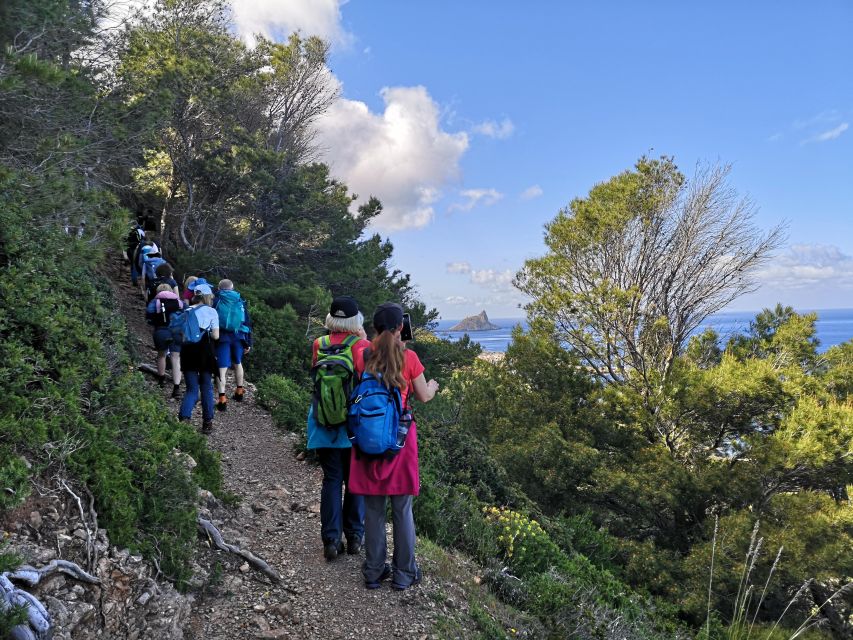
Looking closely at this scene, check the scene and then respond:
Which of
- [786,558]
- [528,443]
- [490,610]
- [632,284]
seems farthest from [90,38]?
[786,558]

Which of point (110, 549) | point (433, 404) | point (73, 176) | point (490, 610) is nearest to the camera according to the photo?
point (110, 549)

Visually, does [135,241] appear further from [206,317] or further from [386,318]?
[386,318]

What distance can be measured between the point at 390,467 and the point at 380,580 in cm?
92

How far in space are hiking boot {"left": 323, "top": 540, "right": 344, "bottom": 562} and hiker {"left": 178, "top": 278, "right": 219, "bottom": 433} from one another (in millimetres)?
3258

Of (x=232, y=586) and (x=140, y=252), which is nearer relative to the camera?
(x=232, y=586)

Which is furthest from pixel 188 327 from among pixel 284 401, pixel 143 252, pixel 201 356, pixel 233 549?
pixel 143 252

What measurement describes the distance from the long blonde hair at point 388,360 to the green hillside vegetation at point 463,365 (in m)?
1.69

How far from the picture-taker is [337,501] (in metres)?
3.75

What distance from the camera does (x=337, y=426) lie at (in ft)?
11.8

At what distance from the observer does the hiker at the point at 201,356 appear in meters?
6.25

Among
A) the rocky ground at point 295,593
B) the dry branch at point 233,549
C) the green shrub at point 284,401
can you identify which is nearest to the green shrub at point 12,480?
the rocky ground at point 295,593

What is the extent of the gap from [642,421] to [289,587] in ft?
38.9

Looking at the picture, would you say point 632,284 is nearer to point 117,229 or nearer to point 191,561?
point 117,229

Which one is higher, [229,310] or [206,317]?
[229,310]
